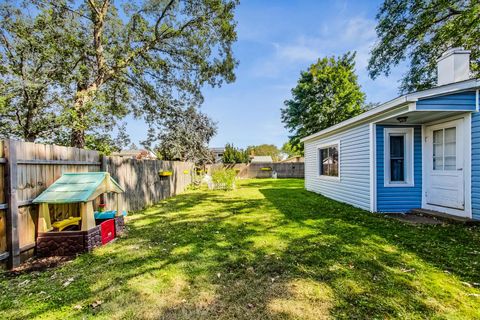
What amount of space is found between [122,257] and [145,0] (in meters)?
9.20

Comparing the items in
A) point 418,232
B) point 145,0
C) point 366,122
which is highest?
point 145,0

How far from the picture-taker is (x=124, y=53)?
8172 millimetres

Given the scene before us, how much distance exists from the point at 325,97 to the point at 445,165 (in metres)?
15.7

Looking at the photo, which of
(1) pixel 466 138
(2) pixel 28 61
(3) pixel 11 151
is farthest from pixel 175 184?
(1) pixel 466 138

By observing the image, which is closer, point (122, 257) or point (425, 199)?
point (122, 257)

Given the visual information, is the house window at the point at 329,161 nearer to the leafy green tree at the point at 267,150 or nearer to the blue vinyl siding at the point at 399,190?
the blue vinyl siding at the point at 399,190

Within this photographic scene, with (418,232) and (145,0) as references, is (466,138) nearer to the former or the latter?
(418,232)

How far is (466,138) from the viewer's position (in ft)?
16.0

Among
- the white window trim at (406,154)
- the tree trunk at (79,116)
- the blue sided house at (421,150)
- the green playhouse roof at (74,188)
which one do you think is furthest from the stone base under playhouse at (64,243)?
the white window trim at (406,154)

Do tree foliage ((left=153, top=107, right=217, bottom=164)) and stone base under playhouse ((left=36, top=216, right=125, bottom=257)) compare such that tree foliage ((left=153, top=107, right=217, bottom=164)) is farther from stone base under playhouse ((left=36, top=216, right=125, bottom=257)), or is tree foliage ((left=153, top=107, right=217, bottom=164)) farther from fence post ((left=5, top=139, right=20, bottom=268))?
fence post ((left=5, top=139, right=20, bottom=268))

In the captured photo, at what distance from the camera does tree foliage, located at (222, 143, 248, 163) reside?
2423 centimetres

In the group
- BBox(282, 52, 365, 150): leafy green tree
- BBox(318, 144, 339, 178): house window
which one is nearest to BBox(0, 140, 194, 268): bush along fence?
BBox(318, 144, 339, 178): house window

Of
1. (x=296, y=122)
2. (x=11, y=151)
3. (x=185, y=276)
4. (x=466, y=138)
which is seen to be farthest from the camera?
(x=296, y=122)

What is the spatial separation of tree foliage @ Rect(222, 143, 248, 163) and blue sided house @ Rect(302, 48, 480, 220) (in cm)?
1699
